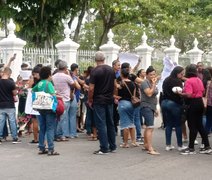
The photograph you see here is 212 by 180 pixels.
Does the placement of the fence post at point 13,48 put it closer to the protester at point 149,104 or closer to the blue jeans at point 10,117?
the blue jeans at point 10,117

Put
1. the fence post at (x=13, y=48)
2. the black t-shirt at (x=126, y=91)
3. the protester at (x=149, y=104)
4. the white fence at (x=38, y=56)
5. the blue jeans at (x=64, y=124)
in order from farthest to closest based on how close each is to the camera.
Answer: the white fence at (x=38, y=56), the fence post at (x=13, y=48), the blue jeans at (x=64, y=124), the black t-shirt at (x=126, y=91), the protester at (x=149, y=104)

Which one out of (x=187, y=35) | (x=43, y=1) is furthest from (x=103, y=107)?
(x=187, y=35)

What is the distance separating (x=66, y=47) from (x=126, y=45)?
22480 mm

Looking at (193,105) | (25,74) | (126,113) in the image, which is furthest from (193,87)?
(25,74)

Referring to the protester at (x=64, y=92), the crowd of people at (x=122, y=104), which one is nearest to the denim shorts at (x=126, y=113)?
the crowd of people at (x=122, y=104)

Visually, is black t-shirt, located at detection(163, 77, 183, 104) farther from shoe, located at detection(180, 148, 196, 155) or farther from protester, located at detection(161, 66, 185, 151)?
shoe, located at detection(180, 148, 196, 155)

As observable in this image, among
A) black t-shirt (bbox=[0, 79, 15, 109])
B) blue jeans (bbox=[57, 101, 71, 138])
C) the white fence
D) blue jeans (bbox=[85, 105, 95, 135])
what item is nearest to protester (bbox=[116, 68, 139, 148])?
blue jeans (bbox=[57, 101, 71, 138])

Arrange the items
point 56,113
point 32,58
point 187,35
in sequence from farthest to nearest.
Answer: point 187,35
point 32,58
point 56,113

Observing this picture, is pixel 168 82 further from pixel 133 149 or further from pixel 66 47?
pixel 66 47

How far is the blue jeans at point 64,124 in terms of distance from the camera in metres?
11.7

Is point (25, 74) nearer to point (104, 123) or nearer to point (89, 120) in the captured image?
point (89, 120)

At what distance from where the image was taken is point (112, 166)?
28.5ft

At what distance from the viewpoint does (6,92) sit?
11219 mm

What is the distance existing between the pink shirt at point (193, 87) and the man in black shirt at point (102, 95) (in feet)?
4.87
